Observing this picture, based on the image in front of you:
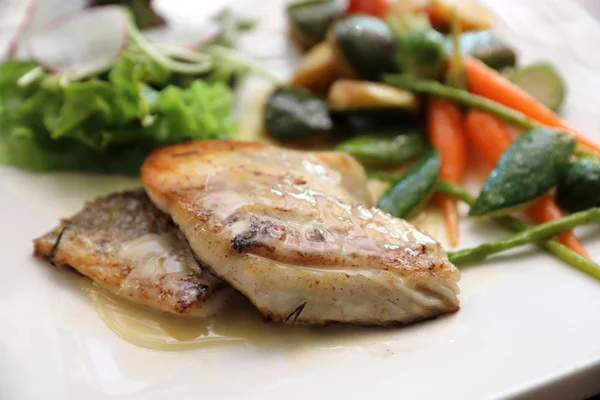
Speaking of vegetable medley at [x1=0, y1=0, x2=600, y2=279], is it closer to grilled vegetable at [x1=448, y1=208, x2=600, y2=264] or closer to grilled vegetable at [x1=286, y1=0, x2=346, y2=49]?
grilled vegetable at [x1=448, y1=208, x2=600, y2=264]

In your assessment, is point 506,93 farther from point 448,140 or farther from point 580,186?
point 580,186

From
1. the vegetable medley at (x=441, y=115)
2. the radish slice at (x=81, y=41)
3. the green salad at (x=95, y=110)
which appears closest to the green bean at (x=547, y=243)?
the vegetable medley at (x=441, y=115)

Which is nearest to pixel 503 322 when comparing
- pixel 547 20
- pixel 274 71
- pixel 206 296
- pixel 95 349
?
pixel 206 296

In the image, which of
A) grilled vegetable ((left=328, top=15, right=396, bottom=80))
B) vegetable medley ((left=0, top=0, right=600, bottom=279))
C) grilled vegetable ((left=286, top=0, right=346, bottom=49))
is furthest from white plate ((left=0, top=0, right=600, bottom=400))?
grilled vegetable ((left=286, top=0, right=346, bottom=49))

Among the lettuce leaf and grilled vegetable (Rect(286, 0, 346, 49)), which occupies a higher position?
grilled vegetable (Rect(286, 0, 346, 49))

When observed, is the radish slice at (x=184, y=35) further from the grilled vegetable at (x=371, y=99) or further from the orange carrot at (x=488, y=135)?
the orange carrot at (x=488, y=135)
